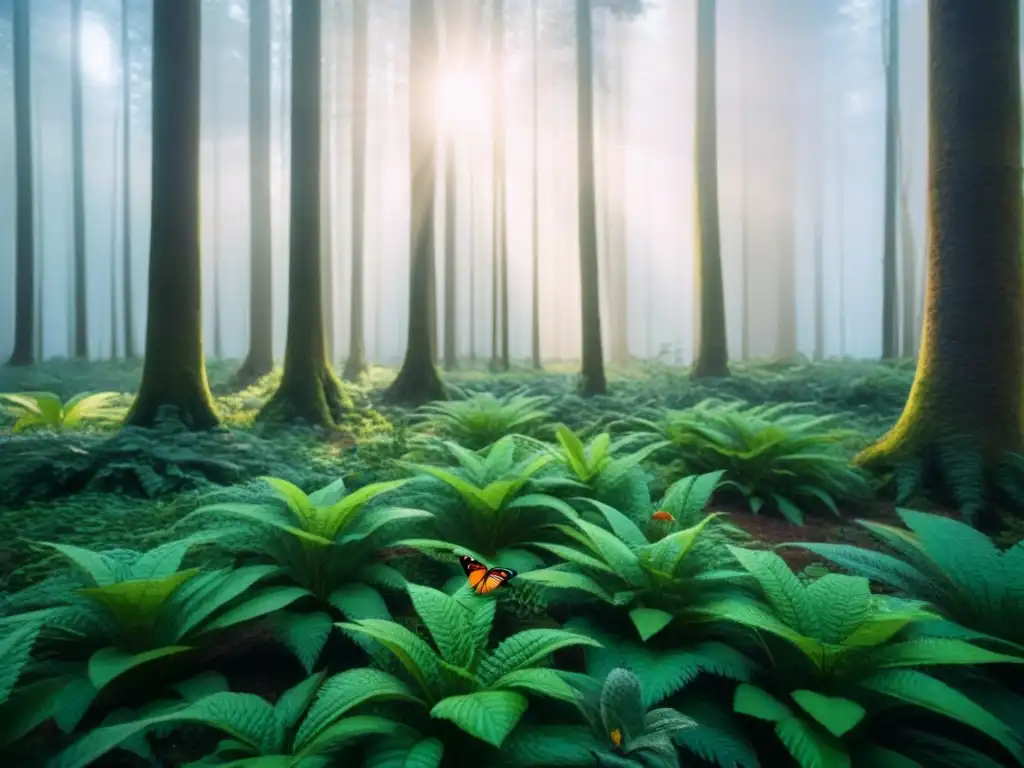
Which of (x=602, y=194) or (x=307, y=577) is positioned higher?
(x=602, y=194)

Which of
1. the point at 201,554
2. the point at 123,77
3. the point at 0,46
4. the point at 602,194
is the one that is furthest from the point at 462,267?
the point at 201,554

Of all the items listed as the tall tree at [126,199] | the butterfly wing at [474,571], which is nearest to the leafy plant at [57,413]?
the butterfly wing at [474,571]

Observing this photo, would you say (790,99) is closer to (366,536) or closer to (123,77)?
(123,77)

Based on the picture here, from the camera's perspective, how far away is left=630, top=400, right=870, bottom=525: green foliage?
5238 mm

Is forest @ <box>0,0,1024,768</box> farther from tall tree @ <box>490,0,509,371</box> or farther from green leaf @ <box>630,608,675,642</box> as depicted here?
tall tree @ <box>490,0,509,371</box>

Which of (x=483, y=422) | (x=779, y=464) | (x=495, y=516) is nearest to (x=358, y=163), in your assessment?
(x=483, y=422)

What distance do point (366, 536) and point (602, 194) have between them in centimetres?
2556

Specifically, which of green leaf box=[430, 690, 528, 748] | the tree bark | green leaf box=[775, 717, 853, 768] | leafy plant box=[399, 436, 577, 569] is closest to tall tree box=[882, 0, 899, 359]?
leafy plant box=[399, 436, 577, 569]

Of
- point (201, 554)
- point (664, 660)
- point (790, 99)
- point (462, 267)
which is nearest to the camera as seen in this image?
point (664, 660)

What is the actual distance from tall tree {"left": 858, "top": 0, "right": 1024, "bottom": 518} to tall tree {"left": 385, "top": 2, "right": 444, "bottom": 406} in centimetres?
800

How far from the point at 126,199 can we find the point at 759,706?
30.2 metres

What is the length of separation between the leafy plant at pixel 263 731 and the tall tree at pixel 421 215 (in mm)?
8979

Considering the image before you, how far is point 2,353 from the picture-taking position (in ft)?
79.4

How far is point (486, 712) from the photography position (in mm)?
1835
